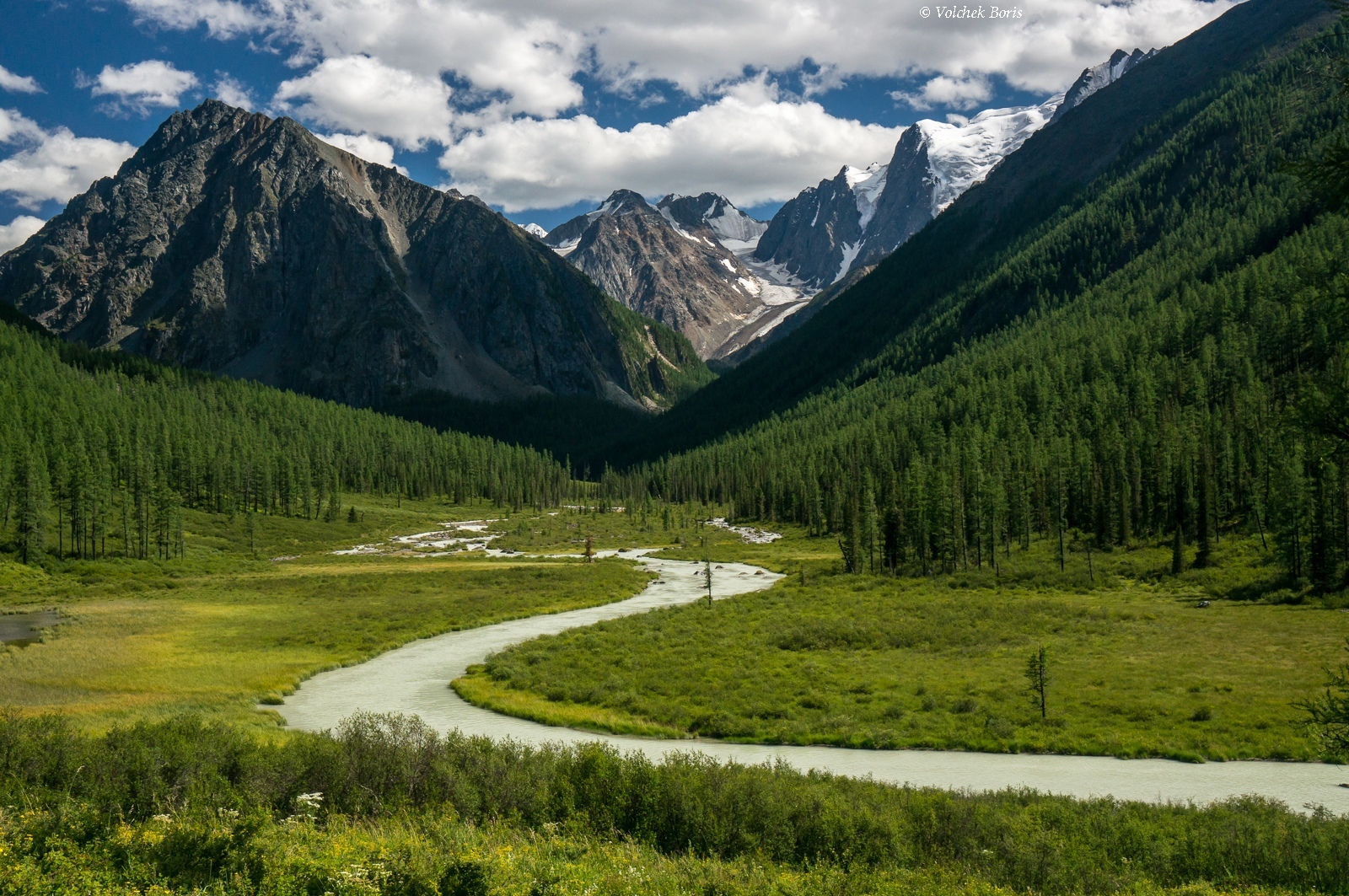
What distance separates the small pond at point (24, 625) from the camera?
2141 inches

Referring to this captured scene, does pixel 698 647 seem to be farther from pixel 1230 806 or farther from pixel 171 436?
pixel 171 436

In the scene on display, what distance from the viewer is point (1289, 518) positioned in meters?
65.3

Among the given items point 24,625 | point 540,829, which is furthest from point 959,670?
point 24,625

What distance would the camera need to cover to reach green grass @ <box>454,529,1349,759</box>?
31.4m

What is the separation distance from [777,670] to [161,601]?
70412mm

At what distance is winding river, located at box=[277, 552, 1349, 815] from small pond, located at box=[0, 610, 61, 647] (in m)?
27.4

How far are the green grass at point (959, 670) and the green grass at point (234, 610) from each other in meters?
14.1

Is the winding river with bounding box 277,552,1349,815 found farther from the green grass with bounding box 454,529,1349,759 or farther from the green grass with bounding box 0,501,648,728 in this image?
the green grass with bounding box 0,501,648,728

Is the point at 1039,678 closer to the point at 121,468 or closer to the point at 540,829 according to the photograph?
the point at 540,829

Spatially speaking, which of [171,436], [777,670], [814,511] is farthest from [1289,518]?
[171,436]

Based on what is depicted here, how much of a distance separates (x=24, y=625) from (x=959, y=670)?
74.9m

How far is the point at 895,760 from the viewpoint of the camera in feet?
96.2

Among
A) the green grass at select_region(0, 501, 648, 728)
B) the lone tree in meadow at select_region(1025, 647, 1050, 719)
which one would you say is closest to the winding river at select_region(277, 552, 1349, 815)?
the green grass at select_region(0, 501, 648, 728)

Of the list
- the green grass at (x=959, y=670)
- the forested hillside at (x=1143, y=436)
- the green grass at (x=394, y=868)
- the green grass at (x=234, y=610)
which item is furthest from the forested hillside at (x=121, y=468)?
the green grass at (x=394, y=868)
